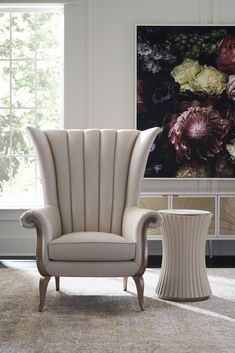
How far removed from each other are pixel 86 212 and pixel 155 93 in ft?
6.49

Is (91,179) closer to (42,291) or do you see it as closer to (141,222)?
(141,222)

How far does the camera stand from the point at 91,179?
4.12 m

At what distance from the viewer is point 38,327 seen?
3148 millimetres

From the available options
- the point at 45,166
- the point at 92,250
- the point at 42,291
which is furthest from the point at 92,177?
the point at 42,291

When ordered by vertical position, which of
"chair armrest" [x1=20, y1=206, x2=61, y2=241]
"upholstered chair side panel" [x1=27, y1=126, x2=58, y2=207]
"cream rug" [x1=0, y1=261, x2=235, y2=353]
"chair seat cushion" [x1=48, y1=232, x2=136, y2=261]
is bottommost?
"cream rug" [x1=0, y1=261, x2=235, y2=353]

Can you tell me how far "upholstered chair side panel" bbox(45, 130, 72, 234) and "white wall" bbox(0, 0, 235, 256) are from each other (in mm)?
1692

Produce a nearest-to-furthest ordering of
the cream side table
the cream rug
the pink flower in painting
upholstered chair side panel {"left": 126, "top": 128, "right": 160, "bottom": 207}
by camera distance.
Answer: the cream rug, the cream side table, upholstered chair side panel {"left": 126, "top": 128, "right": 160, "bottom": 207}, the pink flower in painting

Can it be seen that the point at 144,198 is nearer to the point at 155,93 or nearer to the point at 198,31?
the point at 155,93

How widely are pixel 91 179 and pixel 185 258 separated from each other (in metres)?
0.82

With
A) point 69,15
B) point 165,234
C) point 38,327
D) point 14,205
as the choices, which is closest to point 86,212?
point 165,234

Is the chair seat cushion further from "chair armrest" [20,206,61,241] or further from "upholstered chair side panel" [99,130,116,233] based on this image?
"upholstered chair side panel" [99,130,116,233]

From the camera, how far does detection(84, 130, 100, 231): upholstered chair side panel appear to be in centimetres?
410

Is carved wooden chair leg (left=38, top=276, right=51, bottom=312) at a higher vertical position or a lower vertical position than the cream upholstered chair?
lower

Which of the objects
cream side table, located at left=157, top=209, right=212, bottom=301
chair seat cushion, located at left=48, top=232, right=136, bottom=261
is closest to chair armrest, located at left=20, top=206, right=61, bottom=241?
chair seat cushion, located at left=48, top=232, right=136, bottom=261
